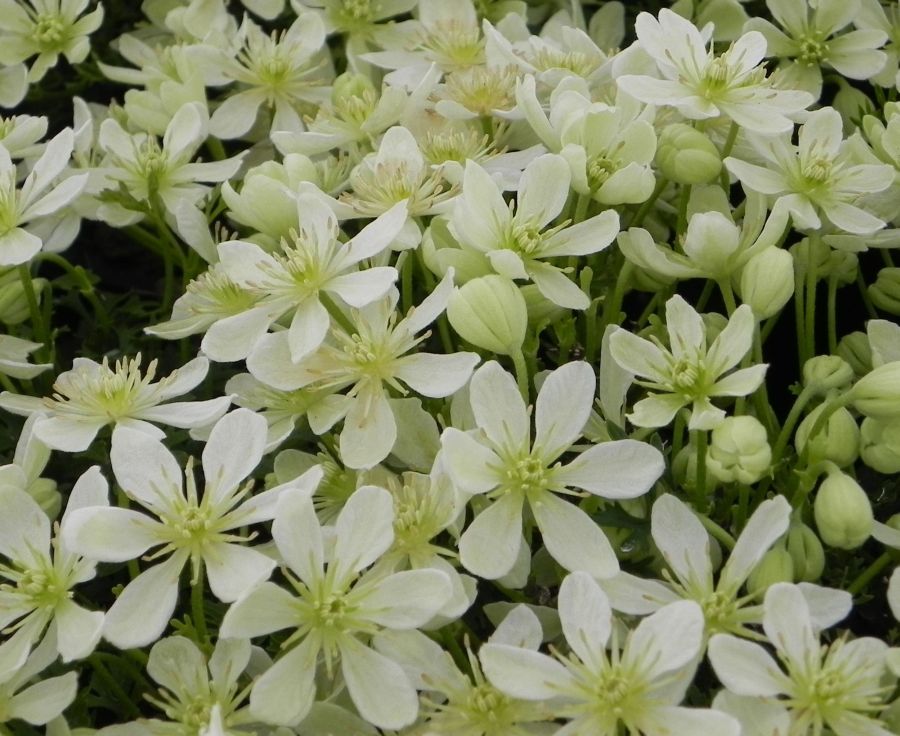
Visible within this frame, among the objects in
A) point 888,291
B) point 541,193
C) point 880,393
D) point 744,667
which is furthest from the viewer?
point 888,291

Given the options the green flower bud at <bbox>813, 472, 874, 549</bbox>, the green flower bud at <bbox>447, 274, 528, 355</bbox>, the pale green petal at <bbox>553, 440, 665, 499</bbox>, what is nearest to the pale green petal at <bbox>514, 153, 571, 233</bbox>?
the green flower bud at <bbox>447, 274, 528, 355</bbox>

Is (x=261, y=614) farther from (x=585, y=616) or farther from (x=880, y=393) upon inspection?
(x=880, y=393)

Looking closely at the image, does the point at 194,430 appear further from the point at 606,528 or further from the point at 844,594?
the point at 844,594

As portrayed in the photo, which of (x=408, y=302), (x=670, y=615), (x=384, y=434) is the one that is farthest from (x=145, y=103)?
(x=670, y=615)

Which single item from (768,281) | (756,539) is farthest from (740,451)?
(768,281)

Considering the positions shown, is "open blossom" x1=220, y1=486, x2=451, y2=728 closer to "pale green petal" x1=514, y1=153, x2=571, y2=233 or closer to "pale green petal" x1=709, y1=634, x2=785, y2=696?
"pale green petal" x1=709, y1=634, x2=785, y2=696

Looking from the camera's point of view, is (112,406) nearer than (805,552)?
No
